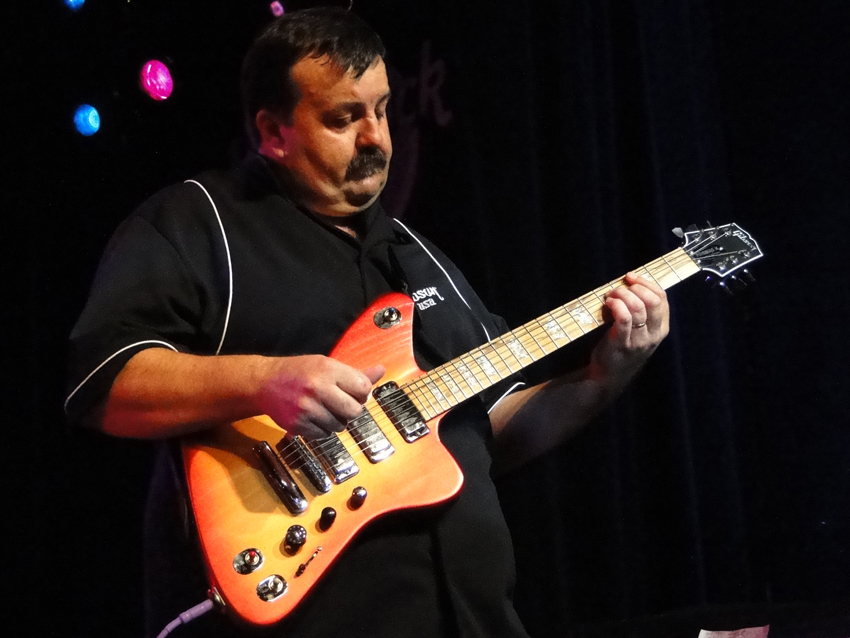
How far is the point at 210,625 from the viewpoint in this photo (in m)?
1.19

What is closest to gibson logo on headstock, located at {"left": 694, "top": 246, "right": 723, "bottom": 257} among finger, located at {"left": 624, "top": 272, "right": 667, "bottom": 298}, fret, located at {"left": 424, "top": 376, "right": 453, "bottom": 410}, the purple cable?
finger, located at {"left": 624, "top": 272, "right": 667, "bottom": 298}

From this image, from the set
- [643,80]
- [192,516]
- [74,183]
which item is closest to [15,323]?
[74,183]

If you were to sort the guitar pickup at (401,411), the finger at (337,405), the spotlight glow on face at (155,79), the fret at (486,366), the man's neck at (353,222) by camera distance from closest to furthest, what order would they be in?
the finger at (337,405), the guitar pickup at (401,411), the fret at (486,366), the man's neck at (353,222), the spotlight glow on face at (155,79)

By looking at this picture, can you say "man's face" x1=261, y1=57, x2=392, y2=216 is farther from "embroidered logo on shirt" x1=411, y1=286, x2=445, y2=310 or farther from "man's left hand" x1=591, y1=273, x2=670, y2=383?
"man's left hand" x1=591, y1=273, x2=670, y2=383

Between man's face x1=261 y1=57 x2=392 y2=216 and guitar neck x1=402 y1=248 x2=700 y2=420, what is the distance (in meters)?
0.39

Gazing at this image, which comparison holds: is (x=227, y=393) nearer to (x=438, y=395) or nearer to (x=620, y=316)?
(x=438, y=395)

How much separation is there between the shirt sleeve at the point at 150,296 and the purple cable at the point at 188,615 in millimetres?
352

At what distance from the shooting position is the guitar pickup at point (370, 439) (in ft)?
4.05

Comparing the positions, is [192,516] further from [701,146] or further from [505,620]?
[701,146]

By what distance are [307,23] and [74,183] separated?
0.64m

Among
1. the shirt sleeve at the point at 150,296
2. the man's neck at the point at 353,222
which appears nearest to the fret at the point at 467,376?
the man's neck at the point at 353,222

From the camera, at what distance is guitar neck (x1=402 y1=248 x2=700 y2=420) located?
1336 mm

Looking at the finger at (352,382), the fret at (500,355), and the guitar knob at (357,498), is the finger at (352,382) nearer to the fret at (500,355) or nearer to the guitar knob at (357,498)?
the guitar knob at (357,498)

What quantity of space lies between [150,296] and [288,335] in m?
0.23
